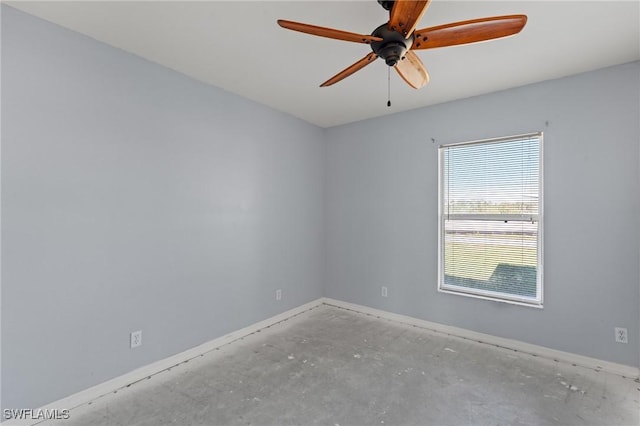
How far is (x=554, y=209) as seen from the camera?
2.67 m

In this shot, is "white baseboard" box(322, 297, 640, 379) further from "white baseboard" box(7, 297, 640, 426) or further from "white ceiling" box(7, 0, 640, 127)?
"white ceiling" box(7, 0, 640, 127)

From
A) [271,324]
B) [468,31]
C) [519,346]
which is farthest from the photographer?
[271,324]

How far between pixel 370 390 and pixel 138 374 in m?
1.76

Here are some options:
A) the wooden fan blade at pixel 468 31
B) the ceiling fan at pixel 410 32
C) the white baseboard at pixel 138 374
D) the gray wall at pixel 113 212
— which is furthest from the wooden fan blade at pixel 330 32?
the white baseboard at pixel 138 374

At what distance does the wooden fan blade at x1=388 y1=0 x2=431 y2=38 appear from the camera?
120cm

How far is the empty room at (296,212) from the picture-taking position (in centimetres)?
182

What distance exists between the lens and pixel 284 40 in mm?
2088

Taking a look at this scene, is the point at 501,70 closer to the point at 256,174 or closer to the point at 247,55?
the point at 247,55

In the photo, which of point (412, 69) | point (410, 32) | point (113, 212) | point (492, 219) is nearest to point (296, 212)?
point (113, 212)

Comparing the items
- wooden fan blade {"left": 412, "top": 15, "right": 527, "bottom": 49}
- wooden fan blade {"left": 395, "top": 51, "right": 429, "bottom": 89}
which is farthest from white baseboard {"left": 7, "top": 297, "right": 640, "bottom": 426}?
wooden fan blade {"left": 412, "top": 15, "right": 527, "bottom": 49}

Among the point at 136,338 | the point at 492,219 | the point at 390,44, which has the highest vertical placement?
the point at 390,44

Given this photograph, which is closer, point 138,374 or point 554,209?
point 138,374

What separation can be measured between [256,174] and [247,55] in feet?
4.25

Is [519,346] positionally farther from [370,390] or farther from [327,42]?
[327,42]
